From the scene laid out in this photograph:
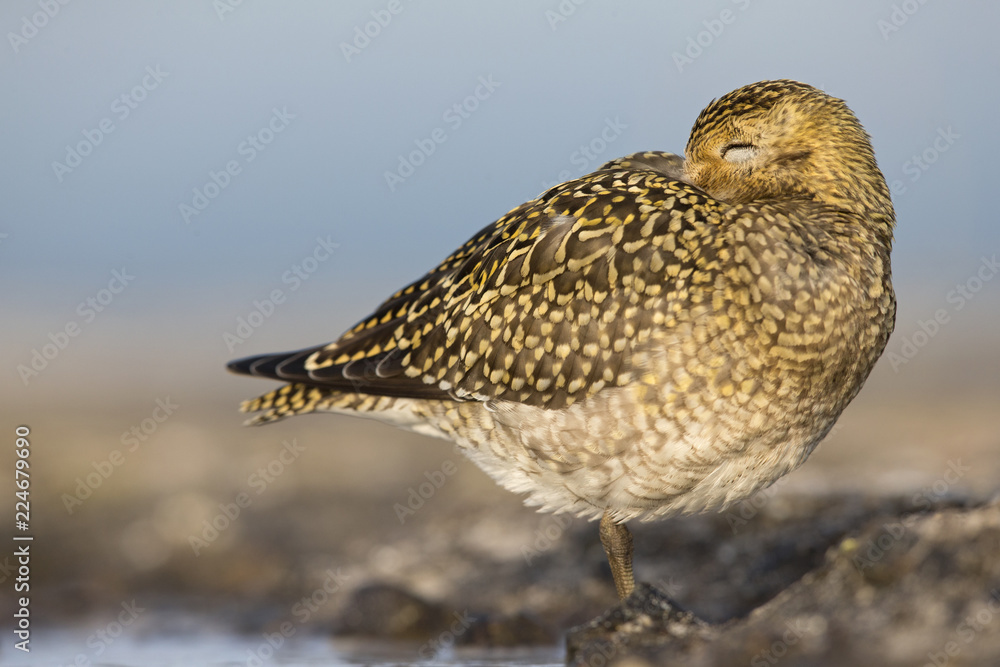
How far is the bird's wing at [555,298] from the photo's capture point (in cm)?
614

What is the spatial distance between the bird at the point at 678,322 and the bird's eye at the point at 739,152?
1 cm

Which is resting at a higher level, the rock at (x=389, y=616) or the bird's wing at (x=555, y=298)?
the bird's wing at (x=555, y=298)

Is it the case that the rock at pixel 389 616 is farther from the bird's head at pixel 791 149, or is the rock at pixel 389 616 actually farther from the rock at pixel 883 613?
the bird's head at pixel 791 149

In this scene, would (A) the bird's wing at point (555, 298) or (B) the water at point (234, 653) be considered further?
(B) the water at point (234, 653)

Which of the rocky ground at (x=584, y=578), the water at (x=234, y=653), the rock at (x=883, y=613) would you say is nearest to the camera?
the rock at (x=883, y=613)

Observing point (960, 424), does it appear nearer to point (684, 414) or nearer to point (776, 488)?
point (776, 488)

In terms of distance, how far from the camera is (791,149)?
21.2ft

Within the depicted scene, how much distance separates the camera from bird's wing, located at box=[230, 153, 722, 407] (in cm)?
614

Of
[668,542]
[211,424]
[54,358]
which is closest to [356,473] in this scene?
[211,424]

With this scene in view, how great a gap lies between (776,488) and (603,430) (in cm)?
314

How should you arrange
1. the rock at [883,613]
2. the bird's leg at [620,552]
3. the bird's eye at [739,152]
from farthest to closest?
1. the bird's leg at [620,552]
2. the bird's eye at [739,152]
3. the rock at [883,613]

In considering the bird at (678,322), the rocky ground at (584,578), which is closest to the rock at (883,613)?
the rocky ground at (584,578)

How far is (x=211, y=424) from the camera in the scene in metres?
14.9

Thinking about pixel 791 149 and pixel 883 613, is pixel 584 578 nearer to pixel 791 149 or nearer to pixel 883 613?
pixel 791 149
